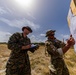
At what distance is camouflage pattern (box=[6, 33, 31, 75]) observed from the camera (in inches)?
183

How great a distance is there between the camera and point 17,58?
15.5 feet

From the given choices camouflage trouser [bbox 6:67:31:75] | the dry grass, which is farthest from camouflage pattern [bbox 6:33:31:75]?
the dry grass

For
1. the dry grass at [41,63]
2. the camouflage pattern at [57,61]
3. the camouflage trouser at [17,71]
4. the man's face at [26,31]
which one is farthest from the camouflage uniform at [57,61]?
the dry grass at [41,63]

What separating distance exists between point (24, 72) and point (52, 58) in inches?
34.3

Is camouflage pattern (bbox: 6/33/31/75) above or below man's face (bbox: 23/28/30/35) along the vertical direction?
below

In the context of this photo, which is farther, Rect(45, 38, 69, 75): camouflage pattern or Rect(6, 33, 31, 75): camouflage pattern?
Rect(45, 38, 69, 75): camouflage pattern

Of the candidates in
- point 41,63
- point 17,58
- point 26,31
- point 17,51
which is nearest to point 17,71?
point 17,58

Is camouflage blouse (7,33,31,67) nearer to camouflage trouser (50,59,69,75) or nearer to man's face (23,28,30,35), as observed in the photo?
man's face (23,28,30,35)

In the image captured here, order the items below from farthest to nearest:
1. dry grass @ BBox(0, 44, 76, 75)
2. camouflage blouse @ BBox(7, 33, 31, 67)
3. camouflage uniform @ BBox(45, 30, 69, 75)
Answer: dry grass @ BBox(0, 44, 76, 75) < camouflage uniform @ BBox(45, 30, 69, 75) < camouflage blouse @ BBox(7, 33, 31, 67)

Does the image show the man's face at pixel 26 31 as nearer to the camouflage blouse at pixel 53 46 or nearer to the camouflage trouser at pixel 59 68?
the camouflage blouse at pixel 53 46

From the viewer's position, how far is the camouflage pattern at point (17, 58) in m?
4.64

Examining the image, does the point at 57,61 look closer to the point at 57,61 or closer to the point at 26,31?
the point at 57,61

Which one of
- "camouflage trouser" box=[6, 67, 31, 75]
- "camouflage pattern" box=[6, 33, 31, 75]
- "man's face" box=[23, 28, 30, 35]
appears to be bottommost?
"camouflage trouser" box=[6, 67, 31, 75]

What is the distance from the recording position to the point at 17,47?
462cm
